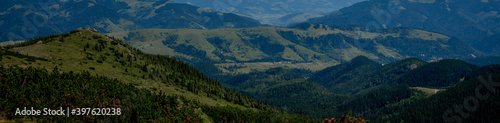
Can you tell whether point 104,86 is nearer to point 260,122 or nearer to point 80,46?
point 260,122

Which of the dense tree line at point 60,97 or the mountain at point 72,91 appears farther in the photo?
the mountain at point 72,91

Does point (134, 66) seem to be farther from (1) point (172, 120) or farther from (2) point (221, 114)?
(1) point (172, 120)

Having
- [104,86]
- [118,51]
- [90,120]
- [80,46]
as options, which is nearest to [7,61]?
[104,86]

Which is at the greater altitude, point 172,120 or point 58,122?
point 58,122

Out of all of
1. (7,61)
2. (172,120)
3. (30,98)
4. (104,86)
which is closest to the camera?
(30,98)

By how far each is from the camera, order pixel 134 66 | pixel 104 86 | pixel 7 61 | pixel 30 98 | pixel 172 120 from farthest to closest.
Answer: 1. pixel 134 66
2. pixel 7 61
3. pixel 104 86
4. pixel 172 120
5. pixel 30 98

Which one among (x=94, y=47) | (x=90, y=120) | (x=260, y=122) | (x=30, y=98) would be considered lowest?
(x=260, y=122)

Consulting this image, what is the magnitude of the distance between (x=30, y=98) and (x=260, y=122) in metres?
83.3

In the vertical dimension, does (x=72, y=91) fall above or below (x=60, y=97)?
below

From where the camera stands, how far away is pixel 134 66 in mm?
164375

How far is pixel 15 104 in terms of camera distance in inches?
1753

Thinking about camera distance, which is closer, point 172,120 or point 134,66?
point 172,120

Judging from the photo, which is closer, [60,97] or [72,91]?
[60,97]

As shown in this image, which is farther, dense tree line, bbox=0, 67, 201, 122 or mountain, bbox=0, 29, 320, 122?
mountain, bbox=0, 29, 320, 122
